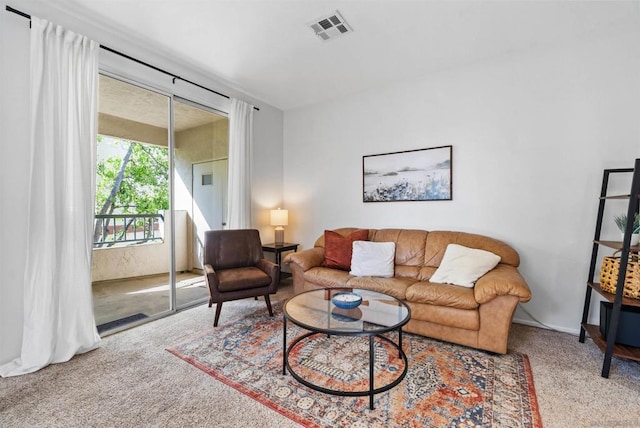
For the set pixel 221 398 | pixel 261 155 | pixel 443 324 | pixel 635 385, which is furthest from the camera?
pixel 261 155

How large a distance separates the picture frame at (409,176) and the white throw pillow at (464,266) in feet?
2.56

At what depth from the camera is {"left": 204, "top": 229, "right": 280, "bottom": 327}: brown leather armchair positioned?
2.73 m

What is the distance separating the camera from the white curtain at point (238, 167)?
367 centimetres

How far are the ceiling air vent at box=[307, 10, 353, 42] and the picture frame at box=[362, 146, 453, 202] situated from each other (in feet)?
5.01

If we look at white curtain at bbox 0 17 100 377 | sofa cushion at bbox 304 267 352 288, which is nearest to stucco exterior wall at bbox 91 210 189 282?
white curtain at bbox 0 17 100 377

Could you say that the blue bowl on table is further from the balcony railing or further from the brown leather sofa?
the balcony railing

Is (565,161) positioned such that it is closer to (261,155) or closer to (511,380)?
(511,380)

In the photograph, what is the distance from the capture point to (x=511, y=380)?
188cm

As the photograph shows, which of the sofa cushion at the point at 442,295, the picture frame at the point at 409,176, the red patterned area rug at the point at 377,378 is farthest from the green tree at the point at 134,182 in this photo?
the sofa cushion at the point at 442,295

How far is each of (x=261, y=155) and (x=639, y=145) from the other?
3990mm

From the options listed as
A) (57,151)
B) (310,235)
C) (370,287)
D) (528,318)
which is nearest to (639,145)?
(528,318)

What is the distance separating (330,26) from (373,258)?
2218 millimetres

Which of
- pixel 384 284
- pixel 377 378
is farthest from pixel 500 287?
pixel 377 378

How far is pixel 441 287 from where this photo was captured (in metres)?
2.43
